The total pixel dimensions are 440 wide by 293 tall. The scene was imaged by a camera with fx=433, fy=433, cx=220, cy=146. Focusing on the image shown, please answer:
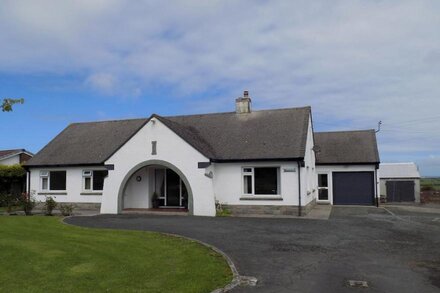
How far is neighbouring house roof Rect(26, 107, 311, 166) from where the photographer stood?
21.9 metres

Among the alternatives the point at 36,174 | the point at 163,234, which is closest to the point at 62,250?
the point at 163,234

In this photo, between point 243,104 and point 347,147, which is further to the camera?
point 347,147

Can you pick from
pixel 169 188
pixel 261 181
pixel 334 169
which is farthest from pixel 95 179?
pixel 334 169

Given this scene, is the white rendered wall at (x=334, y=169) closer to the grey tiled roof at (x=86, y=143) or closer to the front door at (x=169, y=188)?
the front door at (x=169, y=188)

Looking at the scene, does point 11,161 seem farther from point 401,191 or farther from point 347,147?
point 401,191

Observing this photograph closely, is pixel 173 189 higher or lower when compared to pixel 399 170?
lower

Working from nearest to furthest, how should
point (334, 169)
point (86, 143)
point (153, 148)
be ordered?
point (153, 148)
point (86, 143)
point (334, 169)

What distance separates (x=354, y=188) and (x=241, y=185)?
10.4m

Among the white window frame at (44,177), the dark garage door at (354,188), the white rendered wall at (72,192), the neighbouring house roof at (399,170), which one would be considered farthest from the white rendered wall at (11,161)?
the neighbouring house roof at (399,170)

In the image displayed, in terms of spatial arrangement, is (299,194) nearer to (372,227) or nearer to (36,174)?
(372,227)

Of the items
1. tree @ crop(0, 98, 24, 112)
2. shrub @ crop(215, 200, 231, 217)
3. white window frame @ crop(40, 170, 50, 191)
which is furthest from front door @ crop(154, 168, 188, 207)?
tree @ crop(0, 98, 24, 112)

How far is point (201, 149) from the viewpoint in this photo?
21469mm

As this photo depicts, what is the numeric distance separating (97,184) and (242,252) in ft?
A: 52.3

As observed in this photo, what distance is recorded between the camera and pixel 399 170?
36875 millimetres
